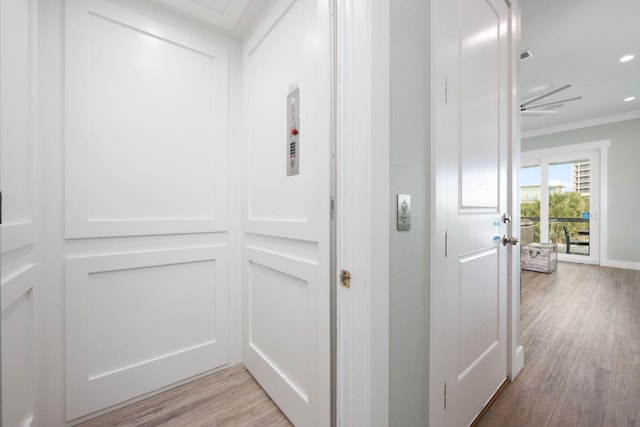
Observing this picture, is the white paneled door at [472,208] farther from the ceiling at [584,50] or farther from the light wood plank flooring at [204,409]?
the ceiling at [584,50]

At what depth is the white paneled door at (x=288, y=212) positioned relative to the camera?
1.00 meters

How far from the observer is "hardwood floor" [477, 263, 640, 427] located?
1.33m

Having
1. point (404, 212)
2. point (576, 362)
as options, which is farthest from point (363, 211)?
point (576, 362)

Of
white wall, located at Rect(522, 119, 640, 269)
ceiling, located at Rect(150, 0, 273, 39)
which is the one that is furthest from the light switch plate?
white wall, located at Rect(522, 119, 640, 269)

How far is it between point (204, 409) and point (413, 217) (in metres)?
1.54

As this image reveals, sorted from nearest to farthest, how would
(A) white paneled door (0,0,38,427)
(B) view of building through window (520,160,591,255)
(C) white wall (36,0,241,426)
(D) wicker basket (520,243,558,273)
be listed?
(A) white paneled door (0,0,38,427) < (C) white wall (36,0,241,426) < (D) wicker basket (520,243,558,273) < (B) view of building through window (520,160,591,255)

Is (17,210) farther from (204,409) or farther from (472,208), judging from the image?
(472,208)

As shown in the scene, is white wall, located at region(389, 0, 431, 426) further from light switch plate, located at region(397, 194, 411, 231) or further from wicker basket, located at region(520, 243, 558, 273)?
wicker basket, located at region(520, 243, 558, 273)

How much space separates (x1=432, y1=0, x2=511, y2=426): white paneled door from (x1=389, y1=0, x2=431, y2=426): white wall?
2.6 inches

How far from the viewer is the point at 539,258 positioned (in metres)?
4.30

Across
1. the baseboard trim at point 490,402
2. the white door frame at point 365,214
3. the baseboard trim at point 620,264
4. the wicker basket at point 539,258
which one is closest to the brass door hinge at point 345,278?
the white door frame at point 365,214

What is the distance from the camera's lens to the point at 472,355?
48.8 inches

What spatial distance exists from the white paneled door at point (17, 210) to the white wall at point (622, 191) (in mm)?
7423

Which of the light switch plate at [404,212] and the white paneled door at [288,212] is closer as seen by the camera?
the light switch plate at [404,212]
